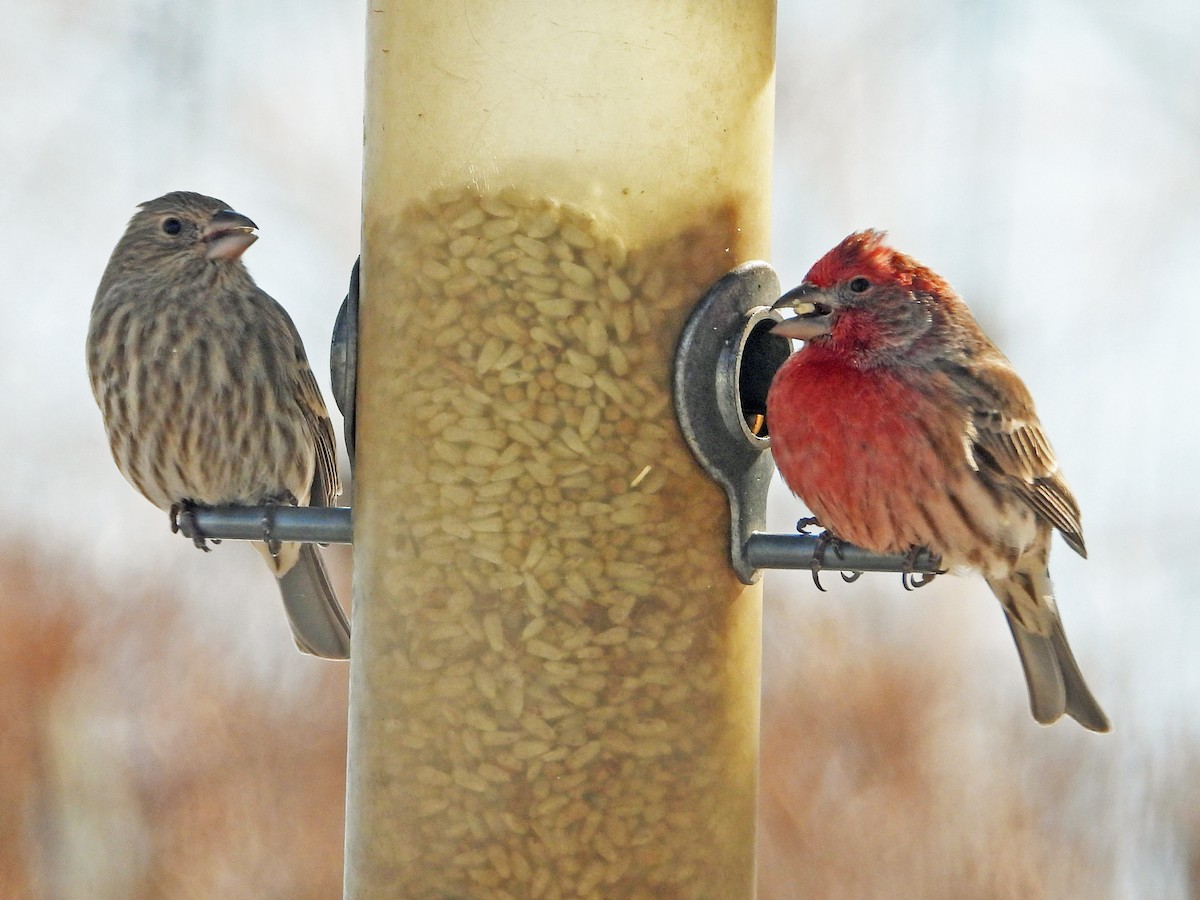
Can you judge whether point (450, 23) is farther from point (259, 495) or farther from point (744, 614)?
point (259, 495)

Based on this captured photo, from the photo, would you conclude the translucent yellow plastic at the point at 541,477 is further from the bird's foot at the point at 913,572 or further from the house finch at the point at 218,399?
the house finch at the point at 218,399

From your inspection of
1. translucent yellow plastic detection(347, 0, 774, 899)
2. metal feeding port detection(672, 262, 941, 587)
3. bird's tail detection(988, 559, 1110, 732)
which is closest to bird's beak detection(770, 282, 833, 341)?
metal feeding port detection(672, 262, 941, 587)

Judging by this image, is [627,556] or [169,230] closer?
[627,556]

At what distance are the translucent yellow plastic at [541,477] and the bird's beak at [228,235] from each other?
1759 millimetres

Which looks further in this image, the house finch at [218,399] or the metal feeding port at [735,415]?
the house finch at [218,399]

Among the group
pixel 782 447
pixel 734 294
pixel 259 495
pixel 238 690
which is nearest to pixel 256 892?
pixel 238 690

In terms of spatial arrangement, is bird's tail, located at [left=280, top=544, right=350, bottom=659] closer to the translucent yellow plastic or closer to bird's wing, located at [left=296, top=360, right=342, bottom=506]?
bird's wing, located at [left=296, top=360, right=342, bottom=506]

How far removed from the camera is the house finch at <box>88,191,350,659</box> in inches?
228

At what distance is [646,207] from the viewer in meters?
4.16

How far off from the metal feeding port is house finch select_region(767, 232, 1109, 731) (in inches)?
12.5


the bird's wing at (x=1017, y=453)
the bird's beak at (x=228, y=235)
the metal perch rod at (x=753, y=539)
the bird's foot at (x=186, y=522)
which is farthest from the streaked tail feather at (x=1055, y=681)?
the bird's beak at (x=228, y=235)

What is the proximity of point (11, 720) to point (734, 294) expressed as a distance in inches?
190

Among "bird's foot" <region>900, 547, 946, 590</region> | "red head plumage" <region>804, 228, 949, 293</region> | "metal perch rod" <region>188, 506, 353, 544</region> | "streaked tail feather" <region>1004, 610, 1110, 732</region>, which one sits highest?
"red head plumage" <region>804, 228, 949, 293</region>

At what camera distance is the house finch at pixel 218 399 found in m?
5.79
